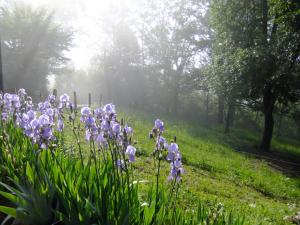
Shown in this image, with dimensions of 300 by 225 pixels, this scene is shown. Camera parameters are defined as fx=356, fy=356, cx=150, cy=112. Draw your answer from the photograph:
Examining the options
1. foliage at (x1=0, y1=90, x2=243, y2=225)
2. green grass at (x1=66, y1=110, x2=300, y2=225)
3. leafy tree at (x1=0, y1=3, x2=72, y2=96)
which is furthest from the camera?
leafy tree at (x1=0, y1=3, x2=72, y2=96)

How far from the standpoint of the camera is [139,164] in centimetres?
796

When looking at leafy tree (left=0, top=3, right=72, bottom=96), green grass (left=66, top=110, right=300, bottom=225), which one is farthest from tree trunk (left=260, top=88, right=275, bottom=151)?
leafy tree (left=0, top=3, right=72, bottom=96)

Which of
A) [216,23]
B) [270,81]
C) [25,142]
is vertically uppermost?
[216,23]

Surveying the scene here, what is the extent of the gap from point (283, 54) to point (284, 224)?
11.9m

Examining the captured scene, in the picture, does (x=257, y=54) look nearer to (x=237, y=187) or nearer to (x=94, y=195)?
(x=237, y=187)

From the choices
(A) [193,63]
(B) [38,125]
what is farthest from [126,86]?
(B) [38,125]

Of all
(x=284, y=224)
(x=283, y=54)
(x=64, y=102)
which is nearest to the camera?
(x=64, y=102)

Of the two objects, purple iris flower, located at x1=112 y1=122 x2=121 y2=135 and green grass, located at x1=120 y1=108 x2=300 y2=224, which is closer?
purple iris flower, located at x1=112 y1=122 x2=121 y2=135

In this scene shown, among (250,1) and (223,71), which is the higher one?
(250,1)

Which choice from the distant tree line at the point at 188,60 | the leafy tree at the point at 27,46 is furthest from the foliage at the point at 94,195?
the leafy tree at the point at 27,46

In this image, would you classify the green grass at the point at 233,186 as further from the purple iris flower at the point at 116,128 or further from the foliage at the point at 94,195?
the purple iris flower at the point at 116,128

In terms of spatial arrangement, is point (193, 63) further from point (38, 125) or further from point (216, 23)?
point (38, 125)

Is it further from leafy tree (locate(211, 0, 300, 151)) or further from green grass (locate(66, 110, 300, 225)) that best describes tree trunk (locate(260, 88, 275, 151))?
green grass (locate(66, 110, 300, 225))

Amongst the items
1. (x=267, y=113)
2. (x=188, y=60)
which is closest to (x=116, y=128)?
(x=267, y=113)
